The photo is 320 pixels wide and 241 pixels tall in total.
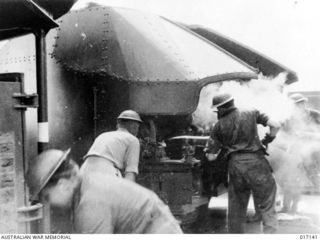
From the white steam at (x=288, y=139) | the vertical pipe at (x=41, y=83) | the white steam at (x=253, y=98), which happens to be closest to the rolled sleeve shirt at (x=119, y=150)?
the vertical pipe at (x=41, y=83)

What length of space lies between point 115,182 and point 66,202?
11.1 inches

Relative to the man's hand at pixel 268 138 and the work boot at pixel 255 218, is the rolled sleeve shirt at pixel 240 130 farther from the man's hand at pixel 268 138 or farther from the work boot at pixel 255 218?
the work boot at pixel 255 218

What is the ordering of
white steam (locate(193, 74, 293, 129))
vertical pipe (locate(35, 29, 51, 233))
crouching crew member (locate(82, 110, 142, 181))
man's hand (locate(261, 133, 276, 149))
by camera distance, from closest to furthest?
vertical pipe (locate(35, 29, 51, 233)), crouching crew member (locate(82, 110, 142, 181)), man's hand (locate(261, 133, 276, 149)), white steam (locate(193, 74, 293, 129))

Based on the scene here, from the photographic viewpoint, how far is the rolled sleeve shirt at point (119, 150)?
432 cm

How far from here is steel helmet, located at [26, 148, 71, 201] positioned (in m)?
2.32

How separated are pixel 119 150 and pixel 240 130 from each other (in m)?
1.65

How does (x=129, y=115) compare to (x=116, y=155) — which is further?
(x=129, y=115)

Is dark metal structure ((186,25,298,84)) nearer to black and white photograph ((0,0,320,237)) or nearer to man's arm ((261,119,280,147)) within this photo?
black and white photograph ((0,0,320,237))

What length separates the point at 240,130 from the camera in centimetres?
526

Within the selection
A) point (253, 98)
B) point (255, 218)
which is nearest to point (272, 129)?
point (253, 98)

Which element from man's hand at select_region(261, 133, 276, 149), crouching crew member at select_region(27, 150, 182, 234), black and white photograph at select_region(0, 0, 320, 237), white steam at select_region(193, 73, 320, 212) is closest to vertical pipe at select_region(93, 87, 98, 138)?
black and white photograph at select_region(0, 0, 320, 237)

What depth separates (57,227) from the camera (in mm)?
4043

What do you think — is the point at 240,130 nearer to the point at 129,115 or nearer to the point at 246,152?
the point at 246,152

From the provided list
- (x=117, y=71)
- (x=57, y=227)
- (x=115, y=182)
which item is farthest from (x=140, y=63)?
(x=115, y=182)
